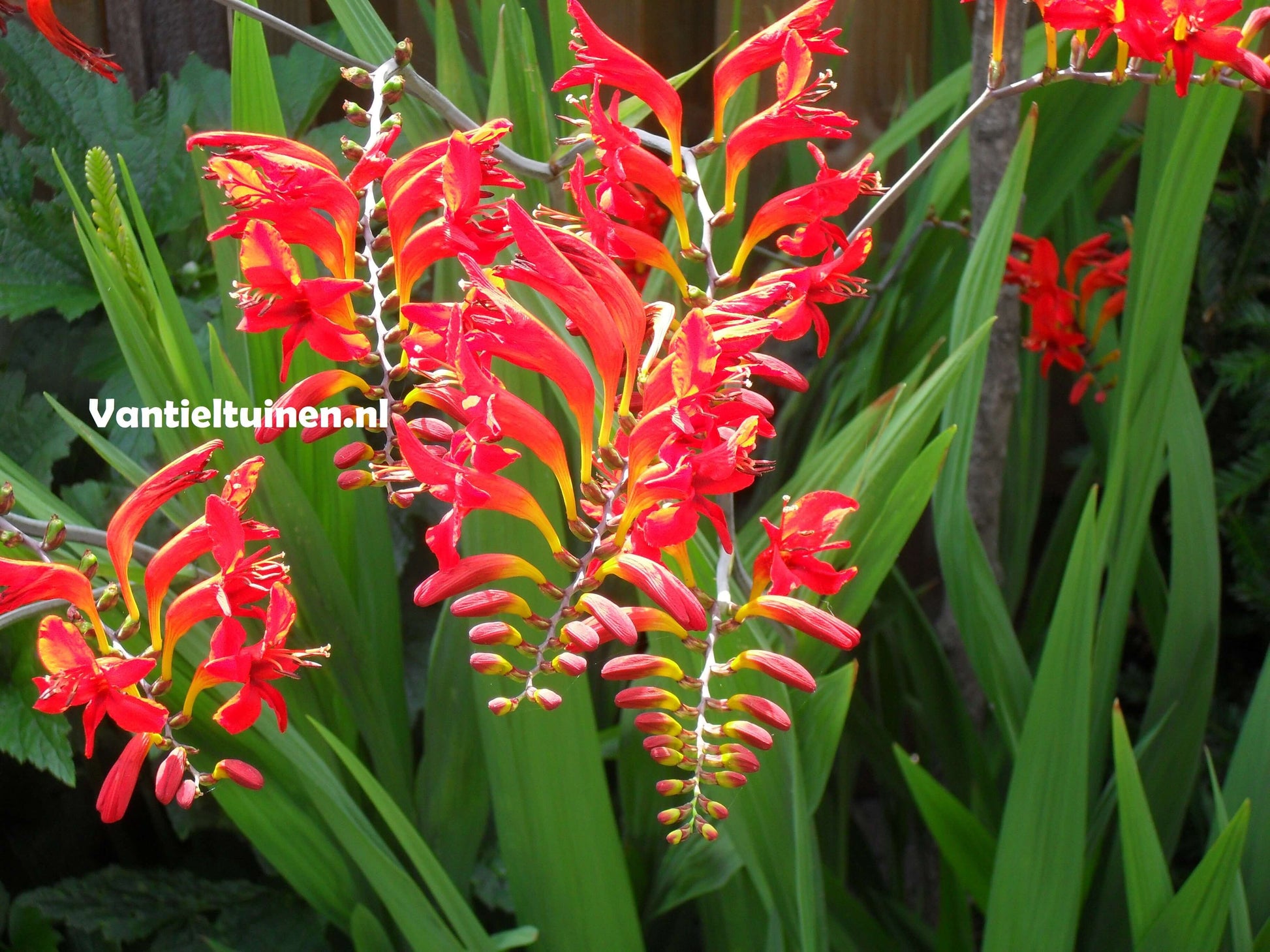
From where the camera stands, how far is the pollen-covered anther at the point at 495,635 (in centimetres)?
38

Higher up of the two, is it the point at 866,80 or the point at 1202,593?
the point at 866,80

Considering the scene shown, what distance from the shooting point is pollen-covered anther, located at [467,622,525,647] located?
0.38 m

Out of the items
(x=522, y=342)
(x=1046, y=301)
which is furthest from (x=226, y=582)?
(x=1046, y=301)

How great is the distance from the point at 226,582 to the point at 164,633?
0.07 meters

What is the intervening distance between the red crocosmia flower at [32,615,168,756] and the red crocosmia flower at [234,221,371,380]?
0.39 ft

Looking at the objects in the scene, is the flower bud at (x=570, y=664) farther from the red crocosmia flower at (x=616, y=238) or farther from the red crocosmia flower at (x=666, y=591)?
the red crocosmia flower at (x=616, y=238)

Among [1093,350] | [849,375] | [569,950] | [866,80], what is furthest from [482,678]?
[866,80]

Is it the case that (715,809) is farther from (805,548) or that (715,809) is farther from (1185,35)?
(1185,35)

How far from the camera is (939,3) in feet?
3.18

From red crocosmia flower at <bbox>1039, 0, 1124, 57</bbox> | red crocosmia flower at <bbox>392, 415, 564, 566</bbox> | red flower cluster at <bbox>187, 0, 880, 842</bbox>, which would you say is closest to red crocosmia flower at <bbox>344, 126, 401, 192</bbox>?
red flower cluster at <bbox>187, 0, 880, 842</bbox>

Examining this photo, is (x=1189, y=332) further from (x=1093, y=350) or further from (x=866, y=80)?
(x=866, y=80)

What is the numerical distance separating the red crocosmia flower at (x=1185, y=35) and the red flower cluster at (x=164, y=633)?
432 mm

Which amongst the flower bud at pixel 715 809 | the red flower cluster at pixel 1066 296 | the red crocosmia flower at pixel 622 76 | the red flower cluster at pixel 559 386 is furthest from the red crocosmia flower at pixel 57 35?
the red flower cluster at pixel 1066 296

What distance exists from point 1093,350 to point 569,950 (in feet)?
2.37
